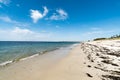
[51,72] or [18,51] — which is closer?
[51,72]

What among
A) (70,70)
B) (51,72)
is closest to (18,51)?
(51,72)

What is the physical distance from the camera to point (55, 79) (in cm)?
758

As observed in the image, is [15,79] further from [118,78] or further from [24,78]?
[118,78]

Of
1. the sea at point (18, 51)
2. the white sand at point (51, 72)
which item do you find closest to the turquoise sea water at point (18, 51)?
the sea at point (18, 51)

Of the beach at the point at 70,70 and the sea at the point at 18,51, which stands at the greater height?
the beach at the point at 70,70

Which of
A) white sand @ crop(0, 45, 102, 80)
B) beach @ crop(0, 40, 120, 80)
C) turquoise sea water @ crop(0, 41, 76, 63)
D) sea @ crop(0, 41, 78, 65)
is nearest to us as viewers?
beach @ crop(0, 40, 120, 80)

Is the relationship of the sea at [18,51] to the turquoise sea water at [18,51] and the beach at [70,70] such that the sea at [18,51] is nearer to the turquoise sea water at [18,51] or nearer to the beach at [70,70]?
the turquoise sea water at [18,51]

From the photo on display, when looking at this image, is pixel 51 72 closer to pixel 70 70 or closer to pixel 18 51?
pixel 70 70

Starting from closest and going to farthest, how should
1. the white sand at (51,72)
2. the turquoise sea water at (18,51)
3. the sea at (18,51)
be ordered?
the white sand at (51,72), the sea at (18,51), the turquoise sea water at (18,51)

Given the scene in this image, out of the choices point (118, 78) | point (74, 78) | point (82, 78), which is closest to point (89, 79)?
point (82, 78)

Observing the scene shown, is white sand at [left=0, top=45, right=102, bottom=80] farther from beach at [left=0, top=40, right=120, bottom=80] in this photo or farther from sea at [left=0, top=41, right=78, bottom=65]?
sea at [left=0, top=41, right=78, bottom=65]

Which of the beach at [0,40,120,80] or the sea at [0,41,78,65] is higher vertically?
the beach at [0,40,120,80]

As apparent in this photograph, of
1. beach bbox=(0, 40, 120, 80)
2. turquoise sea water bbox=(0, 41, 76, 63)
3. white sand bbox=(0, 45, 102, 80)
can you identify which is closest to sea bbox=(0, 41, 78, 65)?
turquoise sea water bbox=(0, 41, 76, 63)

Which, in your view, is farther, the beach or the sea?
the sea
